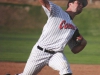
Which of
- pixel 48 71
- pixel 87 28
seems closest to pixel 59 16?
pixel 48 71

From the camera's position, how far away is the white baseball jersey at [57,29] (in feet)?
17.6

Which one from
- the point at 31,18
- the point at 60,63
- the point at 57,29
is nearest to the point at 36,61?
the point at 60,63

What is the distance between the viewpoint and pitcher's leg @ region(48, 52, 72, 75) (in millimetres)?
5324

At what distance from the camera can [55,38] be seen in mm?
5383

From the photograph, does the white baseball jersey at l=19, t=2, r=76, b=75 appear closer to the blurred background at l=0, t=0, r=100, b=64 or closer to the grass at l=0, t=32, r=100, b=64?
the grass at l=0, t=32, r=100, b=64

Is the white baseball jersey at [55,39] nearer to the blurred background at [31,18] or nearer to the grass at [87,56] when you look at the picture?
the grass at [87,56]

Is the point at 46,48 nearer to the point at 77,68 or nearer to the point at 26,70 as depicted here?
the point at 26,70

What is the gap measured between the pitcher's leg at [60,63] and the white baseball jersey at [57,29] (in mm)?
113

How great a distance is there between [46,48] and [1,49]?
9.40 metres

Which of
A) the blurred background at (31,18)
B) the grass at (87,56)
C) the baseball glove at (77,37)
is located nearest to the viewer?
the baseball glove at (77,37)

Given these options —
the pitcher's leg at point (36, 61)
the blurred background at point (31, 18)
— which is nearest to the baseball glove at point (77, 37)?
the pitcher's leg at point (36, 61)

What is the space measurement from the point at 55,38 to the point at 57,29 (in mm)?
133

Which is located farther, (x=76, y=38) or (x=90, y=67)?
(x=90, y=67)

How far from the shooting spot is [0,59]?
12.0 meters
